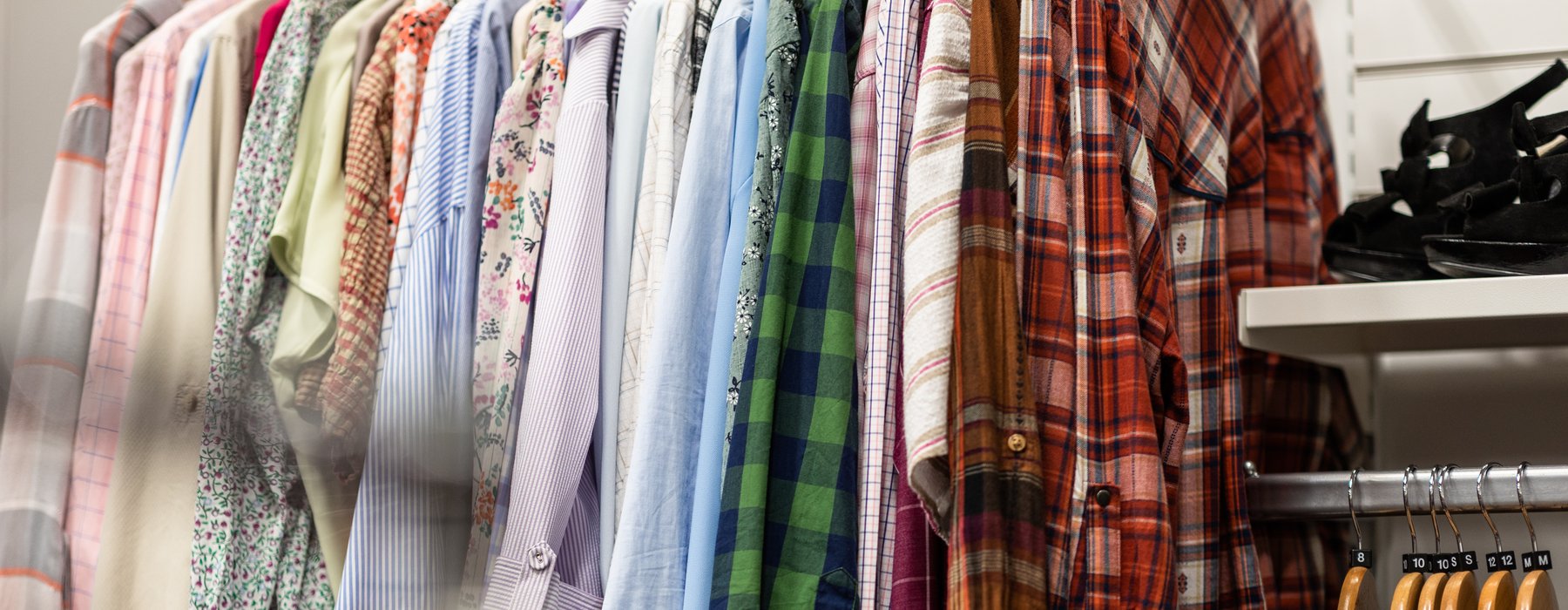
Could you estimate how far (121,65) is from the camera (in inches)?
39.1

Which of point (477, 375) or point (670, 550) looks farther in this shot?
point (477, 375)

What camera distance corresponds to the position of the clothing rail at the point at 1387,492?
827mm

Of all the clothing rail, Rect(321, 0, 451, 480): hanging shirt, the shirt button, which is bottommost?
the shirt button

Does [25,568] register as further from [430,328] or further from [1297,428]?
[1297,428]

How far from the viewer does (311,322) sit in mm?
917

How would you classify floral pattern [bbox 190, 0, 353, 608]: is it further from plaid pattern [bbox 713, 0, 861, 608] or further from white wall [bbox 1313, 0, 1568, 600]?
white wall [bbox 1313, 0, 1568, 600]

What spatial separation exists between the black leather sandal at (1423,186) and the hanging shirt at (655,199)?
578 millimetres

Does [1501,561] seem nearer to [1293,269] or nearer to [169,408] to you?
[1293,269]

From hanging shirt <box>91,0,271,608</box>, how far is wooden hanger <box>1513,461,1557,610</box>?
936 mm

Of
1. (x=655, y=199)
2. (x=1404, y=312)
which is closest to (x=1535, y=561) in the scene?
(x=1404, y=312)

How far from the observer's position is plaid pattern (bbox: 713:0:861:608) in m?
0.71

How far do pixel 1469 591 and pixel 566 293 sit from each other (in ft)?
2.14

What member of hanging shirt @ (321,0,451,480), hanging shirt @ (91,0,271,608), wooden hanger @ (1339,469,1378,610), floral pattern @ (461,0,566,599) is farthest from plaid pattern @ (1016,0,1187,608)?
hanging shirt @ (91,0,271,608)

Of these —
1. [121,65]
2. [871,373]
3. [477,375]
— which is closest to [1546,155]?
[871,373]
